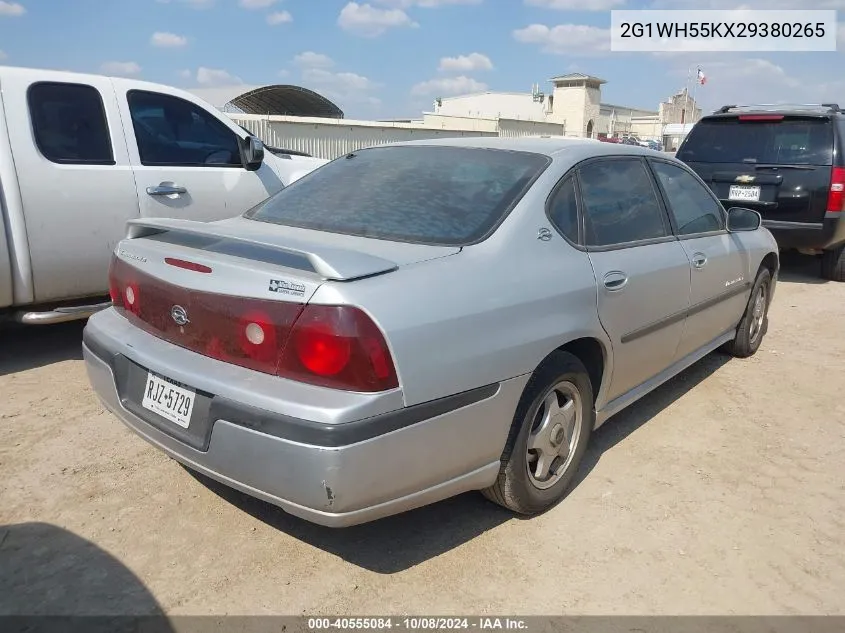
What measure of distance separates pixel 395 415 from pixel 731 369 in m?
3.68

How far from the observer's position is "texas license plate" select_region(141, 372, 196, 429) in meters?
2.33

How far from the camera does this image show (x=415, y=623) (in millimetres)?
2291

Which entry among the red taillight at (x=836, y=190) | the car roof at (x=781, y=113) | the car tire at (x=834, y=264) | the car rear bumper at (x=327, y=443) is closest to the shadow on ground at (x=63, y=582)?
the car rear bumper at (x=327, y=443)

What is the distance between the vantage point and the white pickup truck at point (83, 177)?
13.9 feet

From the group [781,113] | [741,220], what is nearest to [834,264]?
[781,113]

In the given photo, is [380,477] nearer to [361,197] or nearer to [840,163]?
[361,197]

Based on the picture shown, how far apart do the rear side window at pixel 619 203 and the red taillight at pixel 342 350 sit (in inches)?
53.4

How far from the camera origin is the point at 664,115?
65438 millimetres

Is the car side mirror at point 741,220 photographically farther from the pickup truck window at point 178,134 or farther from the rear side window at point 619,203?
the pickup truck window at point 178,134

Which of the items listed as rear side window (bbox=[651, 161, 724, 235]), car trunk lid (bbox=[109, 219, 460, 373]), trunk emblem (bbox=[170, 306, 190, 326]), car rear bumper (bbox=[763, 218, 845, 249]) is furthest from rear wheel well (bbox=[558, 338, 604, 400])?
car rear bumper (bbox=[763, 218, 845, 249])

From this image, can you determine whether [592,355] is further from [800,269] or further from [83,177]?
[800,269]

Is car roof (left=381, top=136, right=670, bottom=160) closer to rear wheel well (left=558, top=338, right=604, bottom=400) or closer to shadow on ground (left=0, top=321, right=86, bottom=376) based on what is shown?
rear wheel well (left=558, top=338, right=604, bottom=400)

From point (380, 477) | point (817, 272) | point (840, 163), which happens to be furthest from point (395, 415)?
point (817, 272)

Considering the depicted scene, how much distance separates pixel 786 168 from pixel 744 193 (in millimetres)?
471
